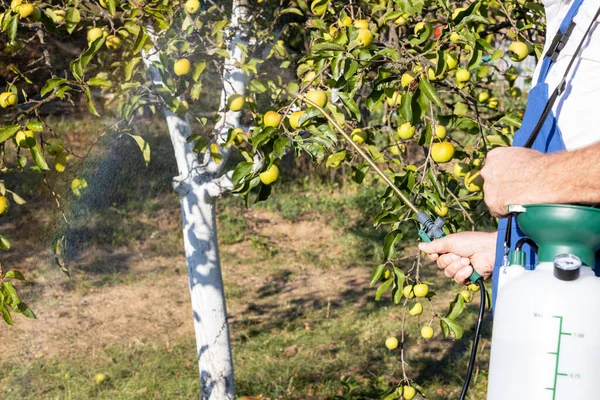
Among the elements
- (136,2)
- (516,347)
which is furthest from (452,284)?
(516,347)

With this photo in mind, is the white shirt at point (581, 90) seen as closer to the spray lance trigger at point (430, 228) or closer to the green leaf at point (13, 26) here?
the spray lance trigger at point (430, 228)

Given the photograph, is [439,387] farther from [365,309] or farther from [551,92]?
[551,92]

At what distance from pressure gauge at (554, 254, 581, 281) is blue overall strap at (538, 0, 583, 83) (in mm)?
411

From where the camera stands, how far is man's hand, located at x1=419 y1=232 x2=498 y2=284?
1479 millimetres

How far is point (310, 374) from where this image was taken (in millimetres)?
3408

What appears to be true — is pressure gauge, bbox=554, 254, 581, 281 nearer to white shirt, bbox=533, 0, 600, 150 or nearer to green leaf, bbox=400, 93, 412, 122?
white shirt, bbox=533, 0, 600, 150

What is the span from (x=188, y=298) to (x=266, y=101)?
1.93 metres

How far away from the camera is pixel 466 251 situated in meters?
1.49

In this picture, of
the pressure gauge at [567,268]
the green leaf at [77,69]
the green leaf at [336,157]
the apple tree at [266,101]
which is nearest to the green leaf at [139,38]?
the apple tree at [266,101]

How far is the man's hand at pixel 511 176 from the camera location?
1174mm

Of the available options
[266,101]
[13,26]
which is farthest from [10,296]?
[266,101]

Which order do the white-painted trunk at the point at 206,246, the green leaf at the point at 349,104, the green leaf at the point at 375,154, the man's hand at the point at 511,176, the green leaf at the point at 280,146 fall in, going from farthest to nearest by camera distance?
the white-painted trunk at the point at 206,246 → the green leaf at the point at 375,154 → the green leaf at the point at 349,104 → the green leaf at the point at 280,146 → the man's hand at the point at 511,176

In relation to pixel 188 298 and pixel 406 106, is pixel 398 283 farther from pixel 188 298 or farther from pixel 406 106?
pixel 188 298

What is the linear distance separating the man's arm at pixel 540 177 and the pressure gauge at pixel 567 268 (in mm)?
123
